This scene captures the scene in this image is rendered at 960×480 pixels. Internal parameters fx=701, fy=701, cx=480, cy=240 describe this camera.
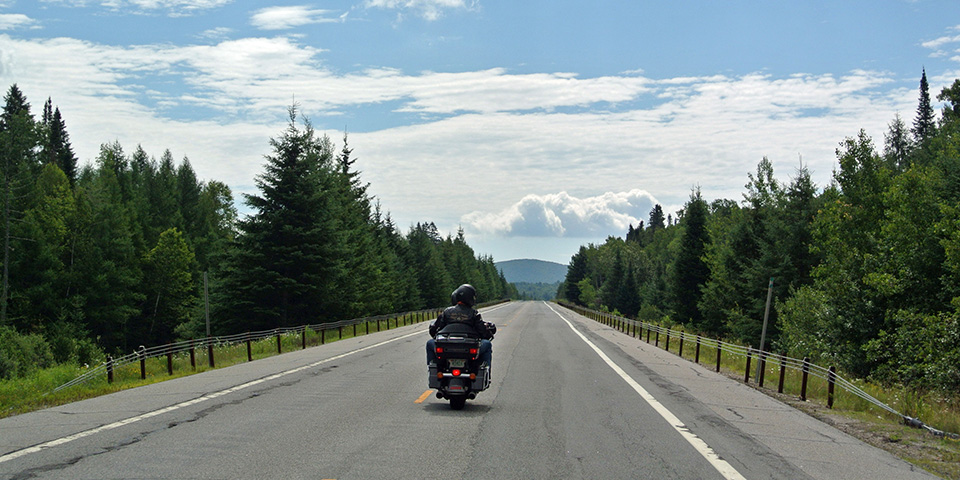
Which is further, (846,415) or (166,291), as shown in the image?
(166,291)

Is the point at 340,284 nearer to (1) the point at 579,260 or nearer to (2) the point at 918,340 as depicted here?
(2) the point at 918,340

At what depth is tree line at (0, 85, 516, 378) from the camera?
1410 inches

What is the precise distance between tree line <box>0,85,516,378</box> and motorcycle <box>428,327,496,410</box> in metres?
16.4

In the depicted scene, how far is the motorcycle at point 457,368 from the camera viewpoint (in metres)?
10.7

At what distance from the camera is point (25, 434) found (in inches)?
340

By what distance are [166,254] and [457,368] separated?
59.2 metres

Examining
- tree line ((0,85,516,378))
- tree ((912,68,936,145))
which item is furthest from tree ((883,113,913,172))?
tree line ((0,85,516,378))

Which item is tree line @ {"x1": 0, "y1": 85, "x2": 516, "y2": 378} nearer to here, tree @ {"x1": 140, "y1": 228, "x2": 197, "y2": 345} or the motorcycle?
tree @ {"x1": 140, "y1": 228, "x2": 197, "y2": 345}

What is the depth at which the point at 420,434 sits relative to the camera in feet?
28.6

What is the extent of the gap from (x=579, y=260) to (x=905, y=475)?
190 metres

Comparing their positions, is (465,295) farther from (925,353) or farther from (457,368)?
(925,353)

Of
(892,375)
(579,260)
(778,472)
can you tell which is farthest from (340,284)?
(579,260)

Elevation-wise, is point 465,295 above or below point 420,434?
above

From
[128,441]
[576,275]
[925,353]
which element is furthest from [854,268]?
[576,275]
